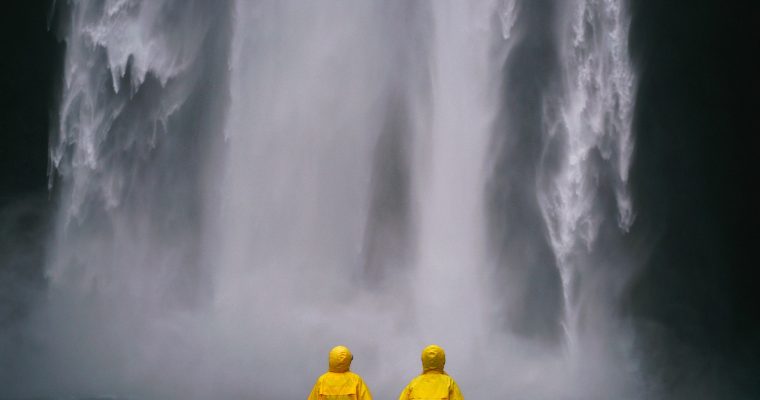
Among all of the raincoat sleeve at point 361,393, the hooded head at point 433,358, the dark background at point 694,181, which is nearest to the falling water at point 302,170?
the dark background at point 694,181

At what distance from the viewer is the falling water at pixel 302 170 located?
24.1 meters

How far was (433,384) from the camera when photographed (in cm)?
990

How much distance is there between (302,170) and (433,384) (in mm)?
17066

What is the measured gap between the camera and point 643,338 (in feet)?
80.4

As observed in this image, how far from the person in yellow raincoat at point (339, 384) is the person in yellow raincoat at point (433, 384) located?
0.54m

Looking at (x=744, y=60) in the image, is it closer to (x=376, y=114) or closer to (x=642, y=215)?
(x=642, y=215)

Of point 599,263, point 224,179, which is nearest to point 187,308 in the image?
point 224,179

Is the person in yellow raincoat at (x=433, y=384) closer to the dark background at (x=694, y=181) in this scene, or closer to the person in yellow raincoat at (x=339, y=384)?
the person in yellow raincoat at (x=339, y=384)

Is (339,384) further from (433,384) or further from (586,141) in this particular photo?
(586,141)

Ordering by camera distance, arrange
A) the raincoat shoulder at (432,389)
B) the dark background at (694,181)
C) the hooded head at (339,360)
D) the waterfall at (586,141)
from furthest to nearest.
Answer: the dark background at (694,181)
the waterfall at (586,141)
the hooded head at (339,360)
the raincoat shoulder at (432,389)

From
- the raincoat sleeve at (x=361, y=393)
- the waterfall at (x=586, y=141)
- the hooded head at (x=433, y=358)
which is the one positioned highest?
the waterfall at (x=586, y=141)

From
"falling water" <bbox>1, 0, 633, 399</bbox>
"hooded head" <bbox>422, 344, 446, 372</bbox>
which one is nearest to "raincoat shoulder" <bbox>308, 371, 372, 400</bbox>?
"hooded head" <bbox>422, 344, 446, 372</bbox>

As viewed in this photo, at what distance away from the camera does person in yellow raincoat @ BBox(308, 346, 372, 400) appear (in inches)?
398

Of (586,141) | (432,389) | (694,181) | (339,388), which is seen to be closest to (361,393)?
(339,388)
